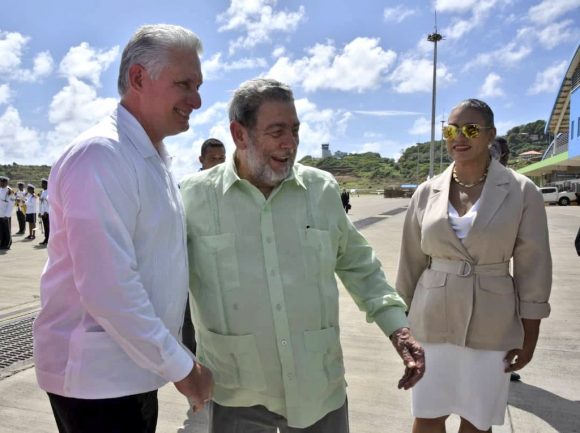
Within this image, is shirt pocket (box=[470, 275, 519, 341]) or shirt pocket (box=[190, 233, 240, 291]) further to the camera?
shirt pocket (box=[470, 275, 519, 341])

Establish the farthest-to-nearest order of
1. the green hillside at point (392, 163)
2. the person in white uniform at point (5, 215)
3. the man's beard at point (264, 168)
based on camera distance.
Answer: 1. the green hillside at point (392, 163)
2. the person in white uniform at point (5, 215)
3. the man's beard at point (264, 168)

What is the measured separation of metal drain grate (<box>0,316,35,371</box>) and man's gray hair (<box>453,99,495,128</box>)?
4.35m

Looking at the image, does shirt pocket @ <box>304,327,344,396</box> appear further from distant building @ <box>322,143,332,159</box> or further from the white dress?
distant building @ <box>322,143,332,159</box>

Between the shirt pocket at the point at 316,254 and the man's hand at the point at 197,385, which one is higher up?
the shirt pocket at the point at 316,254

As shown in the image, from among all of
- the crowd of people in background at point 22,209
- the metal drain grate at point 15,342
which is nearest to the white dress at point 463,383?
the metal drain grate at point 15,342

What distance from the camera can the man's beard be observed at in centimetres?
206

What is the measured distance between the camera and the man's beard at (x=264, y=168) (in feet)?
6.75

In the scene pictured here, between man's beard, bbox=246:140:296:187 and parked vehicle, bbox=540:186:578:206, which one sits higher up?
man's beard, bbox=246:140:296:187

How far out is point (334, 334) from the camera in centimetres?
207

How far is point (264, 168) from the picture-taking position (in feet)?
6.77

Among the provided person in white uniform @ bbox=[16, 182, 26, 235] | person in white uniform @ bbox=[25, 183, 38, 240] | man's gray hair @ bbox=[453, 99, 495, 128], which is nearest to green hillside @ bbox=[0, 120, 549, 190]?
person in white uniform @ bbox=[16, 182, 26, 235]

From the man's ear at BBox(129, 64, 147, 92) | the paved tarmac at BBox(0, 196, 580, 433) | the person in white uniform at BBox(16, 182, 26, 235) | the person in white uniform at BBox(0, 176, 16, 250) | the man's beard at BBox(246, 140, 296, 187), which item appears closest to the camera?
the man's ear at BBox(129, 64, 147, 92)

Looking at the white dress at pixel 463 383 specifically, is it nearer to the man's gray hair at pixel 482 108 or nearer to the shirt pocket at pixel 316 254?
the man's gray hair at pixel 482 108

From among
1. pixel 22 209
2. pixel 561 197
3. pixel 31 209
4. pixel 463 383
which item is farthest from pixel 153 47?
pixel 561 197
